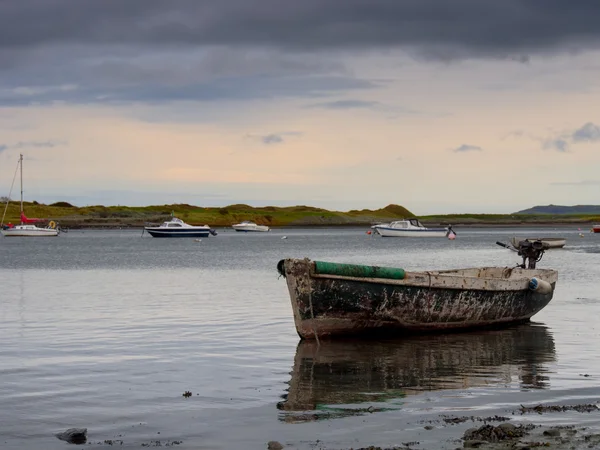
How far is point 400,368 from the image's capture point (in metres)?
17.3

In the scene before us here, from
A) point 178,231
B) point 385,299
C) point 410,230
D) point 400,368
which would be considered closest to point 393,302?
point 385,299

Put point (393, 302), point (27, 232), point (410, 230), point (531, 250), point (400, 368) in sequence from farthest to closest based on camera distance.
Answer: point (27, 232) < point (410, 230) < point (531, 250) < point (393, 302) < point (400, 368)

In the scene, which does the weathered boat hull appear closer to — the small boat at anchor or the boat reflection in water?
the small boat at anchor

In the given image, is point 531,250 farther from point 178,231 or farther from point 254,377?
point 178,231

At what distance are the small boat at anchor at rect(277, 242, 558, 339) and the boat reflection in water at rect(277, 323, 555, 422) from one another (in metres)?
0.38

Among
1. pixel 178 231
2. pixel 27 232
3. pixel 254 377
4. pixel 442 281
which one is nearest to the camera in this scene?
pixel 254 377

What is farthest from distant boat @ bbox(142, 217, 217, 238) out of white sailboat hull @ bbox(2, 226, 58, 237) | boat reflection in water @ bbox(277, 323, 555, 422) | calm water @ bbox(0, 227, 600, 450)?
boat reflection in water @ bbox(277, 323, 555, 422)

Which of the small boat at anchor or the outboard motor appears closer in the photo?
the small boat at anchor

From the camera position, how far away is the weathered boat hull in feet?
65.0

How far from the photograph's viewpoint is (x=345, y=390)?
1502 centimetres

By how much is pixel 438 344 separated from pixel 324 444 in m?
9.82

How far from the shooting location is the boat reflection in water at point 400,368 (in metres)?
14.1

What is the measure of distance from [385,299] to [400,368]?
3546mm

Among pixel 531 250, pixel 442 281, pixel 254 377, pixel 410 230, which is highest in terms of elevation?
pixel 531 250
